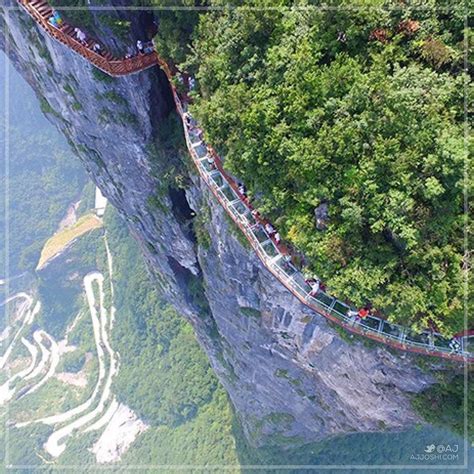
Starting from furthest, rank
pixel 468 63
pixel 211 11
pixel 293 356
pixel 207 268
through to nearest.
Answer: pixel 207 268 < pixel 293 356 < pixel 211 11 < pixel 468 63

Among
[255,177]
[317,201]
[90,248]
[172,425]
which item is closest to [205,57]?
[255,177]

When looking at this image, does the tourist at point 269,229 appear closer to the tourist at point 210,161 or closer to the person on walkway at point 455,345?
the tourist at point 210,161

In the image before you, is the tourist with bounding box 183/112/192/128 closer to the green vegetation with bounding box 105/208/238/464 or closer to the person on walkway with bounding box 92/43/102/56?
the person on walkway with bounding box 92/43/102/56

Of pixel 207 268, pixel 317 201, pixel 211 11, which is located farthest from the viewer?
pixel 207 268

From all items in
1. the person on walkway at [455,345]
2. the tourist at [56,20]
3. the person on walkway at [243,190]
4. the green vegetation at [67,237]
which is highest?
the tourist at [56,20]

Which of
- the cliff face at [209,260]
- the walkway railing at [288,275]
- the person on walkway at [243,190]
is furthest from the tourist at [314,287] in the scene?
the person on walkway at [243,190]

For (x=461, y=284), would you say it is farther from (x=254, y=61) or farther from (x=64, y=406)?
(x=64, y=406)
